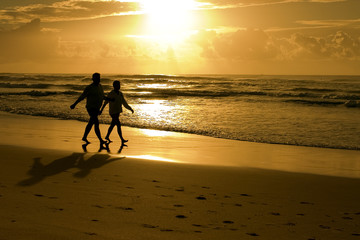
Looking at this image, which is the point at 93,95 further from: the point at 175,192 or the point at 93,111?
the point at 175,192

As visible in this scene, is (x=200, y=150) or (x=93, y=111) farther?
(x=93, y=111)

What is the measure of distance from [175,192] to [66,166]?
2605 millimetres

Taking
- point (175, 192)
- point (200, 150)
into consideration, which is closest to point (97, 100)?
point (200, 150)

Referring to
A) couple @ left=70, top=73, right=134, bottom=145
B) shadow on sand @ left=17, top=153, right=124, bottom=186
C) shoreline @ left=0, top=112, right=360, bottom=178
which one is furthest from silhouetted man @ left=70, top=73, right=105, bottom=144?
shadow on sand @ left=17, top=153, right=124, bottom=186

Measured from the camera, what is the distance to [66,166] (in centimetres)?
741

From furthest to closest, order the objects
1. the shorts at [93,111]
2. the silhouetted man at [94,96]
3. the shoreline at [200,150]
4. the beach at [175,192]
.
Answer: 1. the shorts at [93,111]
2. the silhouetted man at [94,96]
3. the shoreline at [200,150]
4. the beach at [175,192]

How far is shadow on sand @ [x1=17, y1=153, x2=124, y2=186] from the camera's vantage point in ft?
20.9

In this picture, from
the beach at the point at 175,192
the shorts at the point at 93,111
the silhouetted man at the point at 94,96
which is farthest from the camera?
the shorts at the point at 93,111

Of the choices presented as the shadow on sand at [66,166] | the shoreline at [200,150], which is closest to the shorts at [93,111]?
the shoreline at [200,150]

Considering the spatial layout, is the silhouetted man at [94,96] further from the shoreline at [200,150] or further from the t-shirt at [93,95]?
the shoreline at [200,150]

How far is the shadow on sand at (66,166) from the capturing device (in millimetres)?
6379

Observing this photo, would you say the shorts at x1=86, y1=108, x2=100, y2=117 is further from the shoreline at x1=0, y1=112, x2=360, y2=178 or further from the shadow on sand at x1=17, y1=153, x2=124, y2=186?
the shadow on sand at x1=17, y1=153, x2=124, y2=186

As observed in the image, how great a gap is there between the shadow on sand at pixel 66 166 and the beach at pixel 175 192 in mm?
17

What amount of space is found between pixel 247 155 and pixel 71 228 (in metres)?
6.16
